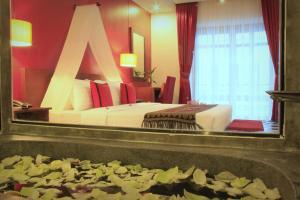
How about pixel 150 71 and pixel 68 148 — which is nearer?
pixel 68 148

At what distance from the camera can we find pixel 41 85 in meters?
2.36

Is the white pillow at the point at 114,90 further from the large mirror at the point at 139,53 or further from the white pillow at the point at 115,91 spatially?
the large mirror at the point at 139,53

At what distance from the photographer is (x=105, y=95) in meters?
2.68

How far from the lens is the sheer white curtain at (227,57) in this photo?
7.19 ft

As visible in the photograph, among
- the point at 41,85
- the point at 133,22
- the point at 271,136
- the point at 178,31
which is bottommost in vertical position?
the point at 271,136

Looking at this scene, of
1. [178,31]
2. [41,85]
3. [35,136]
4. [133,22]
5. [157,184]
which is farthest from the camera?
[133,22]

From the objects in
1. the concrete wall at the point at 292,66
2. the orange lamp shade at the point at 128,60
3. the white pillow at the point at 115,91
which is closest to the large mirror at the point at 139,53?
the orange lamp shade at the point at 128,60

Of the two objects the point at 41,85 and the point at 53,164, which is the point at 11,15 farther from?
the point at 41,85

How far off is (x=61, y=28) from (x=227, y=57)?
5.22 ft

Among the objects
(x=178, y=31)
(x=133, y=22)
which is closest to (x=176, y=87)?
(x=178, y=31)

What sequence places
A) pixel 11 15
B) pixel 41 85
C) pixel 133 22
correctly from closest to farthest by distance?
pixel 11 15
pixel 41 85
pixel 133 22

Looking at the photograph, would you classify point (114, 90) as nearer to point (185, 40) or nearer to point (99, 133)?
point (185, 40)

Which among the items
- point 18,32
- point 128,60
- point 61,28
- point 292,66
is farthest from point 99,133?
point 128,60

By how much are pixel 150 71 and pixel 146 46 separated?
310 millimetres
